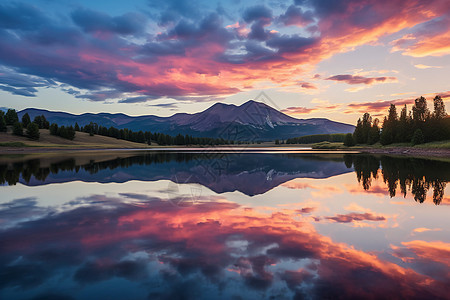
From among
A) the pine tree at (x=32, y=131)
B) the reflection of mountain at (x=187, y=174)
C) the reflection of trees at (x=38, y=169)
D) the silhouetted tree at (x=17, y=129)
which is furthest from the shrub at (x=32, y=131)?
the reflection of mountain at (x=187, y=174)

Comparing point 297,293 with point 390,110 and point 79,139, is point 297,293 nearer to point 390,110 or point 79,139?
point 390,110

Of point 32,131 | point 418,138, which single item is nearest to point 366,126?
point 418,138

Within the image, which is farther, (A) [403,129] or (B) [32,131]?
(B) [32,131]

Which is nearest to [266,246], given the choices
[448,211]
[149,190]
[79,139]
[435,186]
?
[448,211]

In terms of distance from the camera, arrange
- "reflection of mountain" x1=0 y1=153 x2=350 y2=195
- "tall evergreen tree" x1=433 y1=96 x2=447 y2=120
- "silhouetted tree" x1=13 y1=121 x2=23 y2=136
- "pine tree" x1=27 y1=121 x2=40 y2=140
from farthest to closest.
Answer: "silhouetted tree" x1=13 y1=121 x2=23 y2=136
"pine tree" x1=27 y1=121 x2=40 y2=140
"tall evergreen tree" x1=433 y1=96 x2=447 y2=120
"reflection of mountain" x1=0 y1=153 x2=350 y2=195

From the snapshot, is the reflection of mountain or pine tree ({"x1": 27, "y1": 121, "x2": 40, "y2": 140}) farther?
pine tree ({"x1": 27, "y1": 121, "x2": 40, "y2": 140})

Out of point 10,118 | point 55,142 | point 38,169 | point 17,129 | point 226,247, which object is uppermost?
point 10,118

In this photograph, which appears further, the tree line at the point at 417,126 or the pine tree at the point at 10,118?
the pine tree at the point at 10,118

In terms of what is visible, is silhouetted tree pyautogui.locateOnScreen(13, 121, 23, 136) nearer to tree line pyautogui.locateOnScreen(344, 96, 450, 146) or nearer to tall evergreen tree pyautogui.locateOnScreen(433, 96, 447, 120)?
tree line pyautogui.locateOnScreen(344, 96, 450, 146)

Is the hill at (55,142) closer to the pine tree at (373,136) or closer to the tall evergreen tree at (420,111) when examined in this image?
the pine tree at (373,136)

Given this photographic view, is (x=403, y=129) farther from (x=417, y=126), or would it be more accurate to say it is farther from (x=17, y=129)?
(x=17, y=129)

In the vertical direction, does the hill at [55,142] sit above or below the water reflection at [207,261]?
below

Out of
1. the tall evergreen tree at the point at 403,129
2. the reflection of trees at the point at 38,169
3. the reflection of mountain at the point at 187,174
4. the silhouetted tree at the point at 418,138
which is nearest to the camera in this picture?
the reflection of mountain at the point at 187,174

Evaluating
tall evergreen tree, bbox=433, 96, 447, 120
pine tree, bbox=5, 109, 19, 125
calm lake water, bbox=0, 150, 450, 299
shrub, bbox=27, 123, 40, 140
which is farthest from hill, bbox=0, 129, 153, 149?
tall evergreen tree, bbox=433, 96, 447, 120
